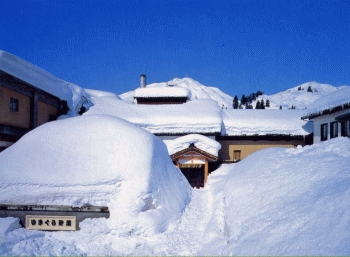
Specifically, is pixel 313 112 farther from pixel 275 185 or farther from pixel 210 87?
pixel 210 87

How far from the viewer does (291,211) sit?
5504 millimetres

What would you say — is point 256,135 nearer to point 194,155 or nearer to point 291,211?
point 194,155

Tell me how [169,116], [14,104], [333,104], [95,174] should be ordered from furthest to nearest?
[169,116] < [333,104] < [14,104] < [95,174]

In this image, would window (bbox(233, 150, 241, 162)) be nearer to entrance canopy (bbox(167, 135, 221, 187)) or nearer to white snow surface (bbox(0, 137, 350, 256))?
entrance canopy (bbox(167, 135, 221, 187))

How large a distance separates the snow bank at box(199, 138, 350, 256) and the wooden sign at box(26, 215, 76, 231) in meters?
3.45

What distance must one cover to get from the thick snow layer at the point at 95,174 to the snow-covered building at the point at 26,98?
17.5 feet

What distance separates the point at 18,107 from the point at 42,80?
251cm

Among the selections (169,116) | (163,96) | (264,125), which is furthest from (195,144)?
(163,96)

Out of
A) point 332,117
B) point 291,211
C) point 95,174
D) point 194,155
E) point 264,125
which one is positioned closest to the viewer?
point 291,211

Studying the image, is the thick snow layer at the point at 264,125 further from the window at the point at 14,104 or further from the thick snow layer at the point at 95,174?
the window at the point at 14,104

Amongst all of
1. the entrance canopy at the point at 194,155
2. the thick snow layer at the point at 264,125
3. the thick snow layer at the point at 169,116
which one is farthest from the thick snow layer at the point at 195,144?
the thick snow layer at the point at 264,125

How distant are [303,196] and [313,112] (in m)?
13.9

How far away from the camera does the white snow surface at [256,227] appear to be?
4.36 m

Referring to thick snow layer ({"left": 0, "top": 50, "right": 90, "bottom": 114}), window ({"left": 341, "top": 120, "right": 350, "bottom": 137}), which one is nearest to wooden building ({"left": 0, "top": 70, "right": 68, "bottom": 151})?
thick snow layer ({"left": 0, "top": 50, "right": 90, "bottom": 114})
